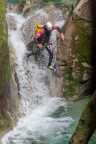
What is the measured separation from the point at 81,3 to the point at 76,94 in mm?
3088

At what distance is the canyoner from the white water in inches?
12.1

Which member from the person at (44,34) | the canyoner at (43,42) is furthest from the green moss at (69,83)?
the person at (44,34)

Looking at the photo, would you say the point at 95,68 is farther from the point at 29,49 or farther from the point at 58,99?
the point at 29,49

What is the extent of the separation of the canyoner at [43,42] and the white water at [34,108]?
1.01 ft

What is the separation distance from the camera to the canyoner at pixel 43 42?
18078 millimetres

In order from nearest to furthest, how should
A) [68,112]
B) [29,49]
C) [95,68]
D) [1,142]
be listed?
[1,142] → [68,112] → [95,68] → [29,49]

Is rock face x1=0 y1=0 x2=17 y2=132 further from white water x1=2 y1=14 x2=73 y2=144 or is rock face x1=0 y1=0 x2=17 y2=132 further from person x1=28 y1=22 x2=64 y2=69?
person x1=28 y1=22 x2=64 y2=69

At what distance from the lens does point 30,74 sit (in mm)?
18875

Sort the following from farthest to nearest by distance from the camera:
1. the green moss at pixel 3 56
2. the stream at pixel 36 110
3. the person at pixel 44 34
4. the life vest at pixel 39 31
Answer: the person at pixel 44 34, the life vest at pixel 39 31, the green moss at pixel 3 56, the stream at pixel 36 110

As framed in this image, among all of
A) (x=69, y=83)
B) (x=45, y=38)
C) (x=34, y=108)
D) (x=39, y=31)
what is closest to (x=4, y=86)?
(x=34, y=108)

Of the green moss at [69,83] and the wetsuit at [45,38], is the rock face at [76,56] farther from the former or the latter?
the wetsuit at [45,38]

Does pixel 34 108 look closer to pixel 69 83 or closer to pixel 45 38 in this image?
pixel 69 83

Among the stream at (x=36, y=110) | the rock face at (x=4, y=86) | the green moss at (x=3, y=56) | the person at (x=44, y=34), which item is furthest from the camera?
the person at (x=44, y=34)

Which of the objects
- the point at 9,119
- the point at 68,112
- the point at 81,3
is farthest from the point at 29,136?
the point at 81,3
